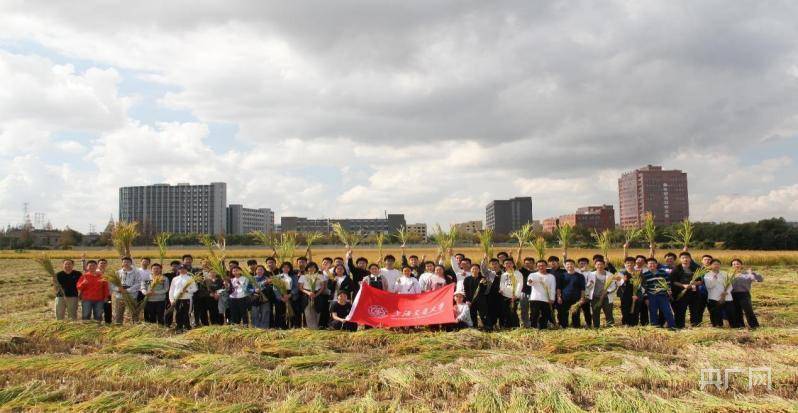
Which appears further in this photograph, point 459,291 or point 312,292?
point 312,292

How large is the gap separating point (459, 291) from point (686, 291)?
176 inches

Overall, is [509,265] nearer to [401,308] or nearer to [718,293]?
[401,308]

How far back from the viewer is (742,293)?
994cm

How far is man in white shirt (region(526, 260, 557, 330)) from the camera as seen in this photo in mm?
9977

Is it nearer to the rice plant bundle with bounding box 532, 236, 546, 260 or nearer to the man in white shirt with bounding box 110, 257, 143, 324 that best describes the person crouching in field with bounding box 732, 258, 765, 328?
the rice plant bundle with bounding box 532, 236, 546, 260

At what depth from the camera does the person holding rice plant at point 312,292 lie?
1026cm

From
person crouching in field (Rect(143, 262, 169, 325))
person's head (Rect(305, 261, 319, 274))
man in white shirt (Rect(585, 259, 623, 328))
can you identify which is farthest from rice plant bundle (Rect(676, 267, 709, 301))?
person crouching in field (Rect(143, 262, 169, 325))

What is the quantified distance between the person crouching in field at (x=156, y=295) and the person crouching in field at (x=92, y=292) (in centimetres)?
91

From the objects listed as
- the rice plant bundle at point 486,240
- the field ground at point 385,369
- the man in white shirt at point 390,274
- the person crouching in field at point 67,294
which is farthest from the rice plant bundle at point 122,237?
the rice plant bundle at point 486,240

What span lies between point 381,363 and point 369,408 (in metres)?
1.61

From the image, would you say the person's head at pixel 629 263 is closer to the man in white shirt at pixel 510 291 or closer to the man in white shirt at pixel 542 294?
the man in white shirt at pixel 542 294

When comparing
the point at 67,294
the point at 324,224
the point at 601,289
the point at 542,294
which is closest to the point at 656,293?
the point at 601,289

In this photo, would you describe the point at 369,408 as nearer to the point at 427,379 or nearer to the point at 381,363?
the point at 427,379

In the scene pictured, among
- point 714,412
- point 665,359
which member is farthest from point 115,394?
point 665,359
